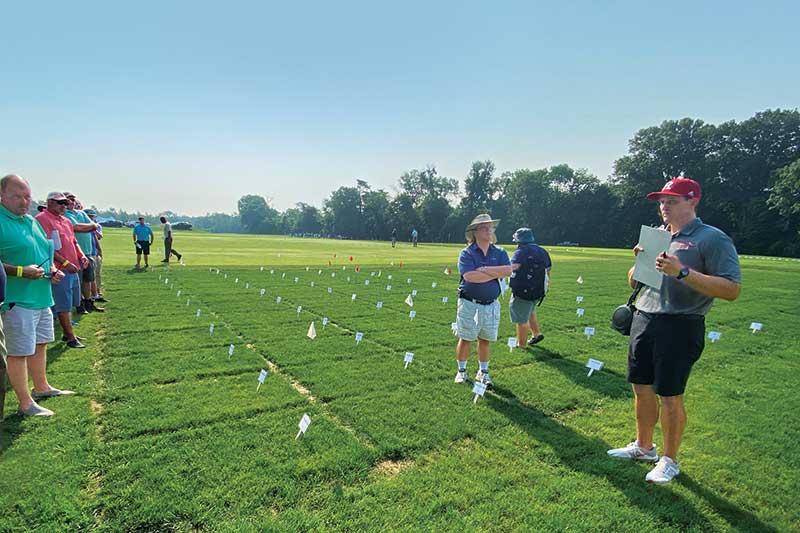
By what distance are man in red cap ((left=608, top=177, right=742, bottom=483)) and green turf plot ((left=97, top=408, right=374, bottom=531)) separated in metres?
2.63

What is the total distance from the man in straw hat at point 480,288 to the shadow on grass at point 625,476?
93cm

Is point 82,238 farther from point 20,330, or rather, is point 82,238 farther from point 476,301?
point 476,301

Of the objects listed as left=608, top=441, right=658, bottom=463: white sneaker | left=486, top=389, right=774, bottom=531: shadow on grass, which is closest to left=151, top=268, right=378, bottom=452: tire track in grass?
left=486, top=389, right=774, bottom=531: shadow on grass

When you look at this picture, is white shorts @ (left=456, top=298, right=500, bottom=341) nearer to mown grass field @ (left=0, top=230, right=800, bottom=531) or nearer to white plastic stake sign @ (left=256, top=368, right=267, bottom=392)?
mown grass field @ (left=0, top=230, right=800, bottom=531)

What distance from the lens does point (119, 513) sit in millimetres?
2955

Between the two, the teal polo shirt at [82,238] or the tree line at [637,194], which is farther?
the tree line at [637,194]

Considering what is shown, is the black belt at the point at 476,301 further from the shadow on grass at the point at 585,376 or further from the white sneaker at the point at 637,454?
the white sneaker at the point at 637,454

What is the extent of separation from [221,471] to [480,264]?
3638 millimetres

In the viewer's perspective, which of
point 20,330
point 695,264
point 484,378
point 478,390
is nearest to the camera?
point 695,264

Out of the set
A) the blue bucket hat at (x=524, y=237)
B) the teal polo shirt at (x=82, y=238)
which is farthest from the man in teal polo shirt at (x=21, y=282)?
the blue bucket hat at (x=524, y=237)

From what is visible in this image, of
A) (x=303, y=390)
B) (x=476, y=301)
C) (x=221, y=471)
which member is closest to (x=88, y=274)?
(x=303, y=390)

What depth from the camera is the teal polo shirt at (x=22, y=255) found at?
421cm

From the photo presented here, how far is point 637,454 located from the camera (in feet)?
12.8

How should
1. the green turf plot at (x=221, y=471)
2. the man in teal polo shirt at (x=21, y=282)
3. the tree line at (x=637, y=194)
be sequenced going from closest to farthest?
the green turf plot at (x=221, y=471) → the man in teal polo shirt at (x=21, y=282) → the tree line at (x=637, y=194)
